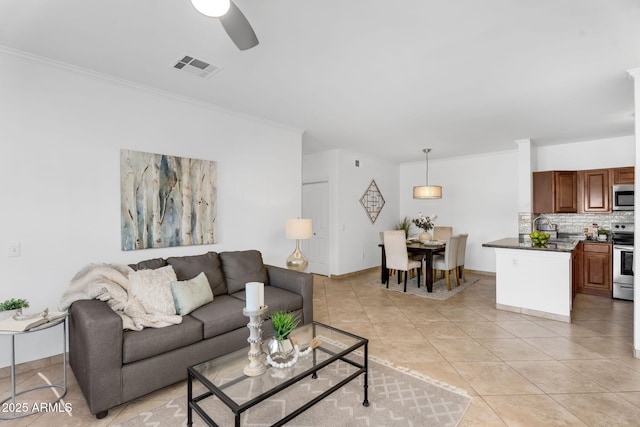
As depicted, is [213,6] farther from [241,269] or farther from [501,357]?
[501,357]

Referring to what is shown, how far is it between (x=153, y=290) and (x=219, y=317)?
558 millimetres

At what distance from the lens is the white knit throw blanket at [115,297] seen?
2.23m

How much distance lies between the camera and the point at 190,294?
2.58m

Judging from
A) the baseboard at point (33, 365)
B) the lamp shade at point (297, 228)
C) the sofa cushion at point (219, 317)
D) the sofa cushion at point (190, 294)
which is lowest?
the baseboard at point (33, 365)

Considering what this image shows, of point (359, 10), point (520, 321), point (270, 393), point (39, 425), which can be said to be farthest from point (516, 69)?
point (39, 425)

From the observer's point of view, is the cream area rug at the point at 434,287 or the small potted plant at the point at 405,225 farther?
the small potted plant at the point at 405,225

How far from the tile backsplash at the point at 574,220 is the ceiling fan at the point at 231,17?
548cm

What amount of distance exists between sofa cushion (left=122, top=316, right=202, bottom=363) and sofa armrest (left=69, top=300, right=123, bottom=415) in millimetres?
61

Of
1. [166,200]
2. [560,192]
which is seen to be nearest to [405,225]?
[560,192]

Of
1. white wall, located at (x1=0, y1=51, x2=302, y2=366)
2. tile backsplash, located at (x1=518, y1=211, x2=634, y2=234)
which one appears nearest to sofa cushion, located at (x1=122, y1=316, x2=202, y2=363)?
white wall, located at (x1=0, y1=51, x2=302, y2=366)

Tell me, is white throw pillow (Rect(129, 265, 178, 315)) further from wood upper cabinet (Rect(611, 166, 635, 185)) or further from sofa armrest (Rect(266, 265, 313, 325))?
wood upper cabinet (Rect(611, 166, 635, 185))

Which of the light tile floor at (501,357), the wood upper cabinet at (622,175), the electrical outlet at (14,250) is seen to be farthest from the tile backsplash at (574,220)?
the electrical outlet at (14,250)

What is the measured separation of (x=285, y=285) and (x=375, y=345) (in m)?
1.11

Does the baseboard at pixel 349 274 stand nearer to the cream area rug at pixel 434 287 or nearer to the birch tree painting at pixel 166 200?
the cream area rug at pixel 434 287
